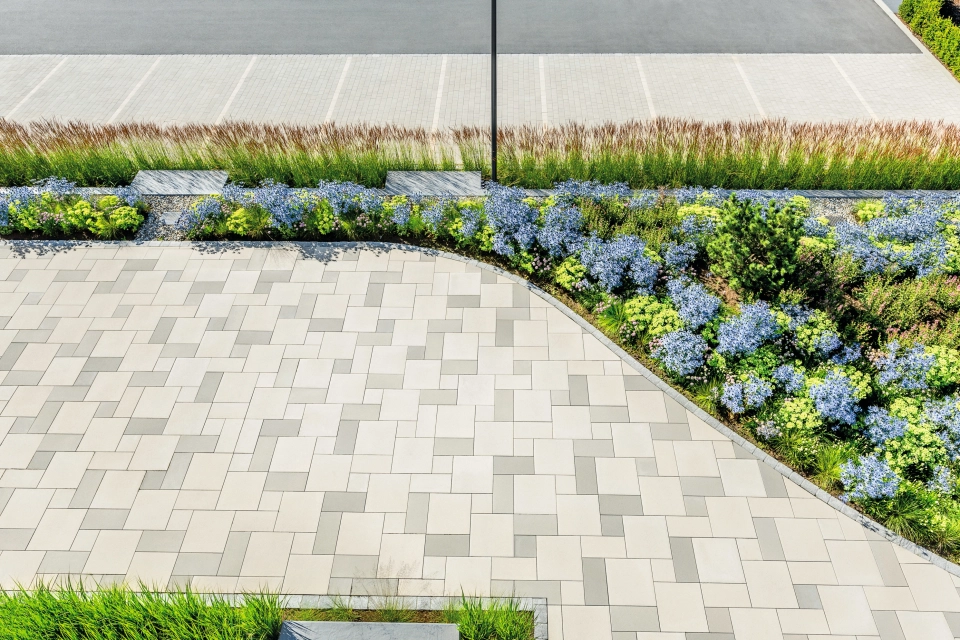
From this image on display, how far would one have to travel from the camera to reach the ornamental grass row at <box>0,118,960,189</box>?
10.7 meters

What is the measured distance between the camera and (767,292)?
325 inches

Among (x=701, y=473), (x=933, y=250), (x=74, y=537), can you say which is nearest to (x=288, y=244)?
(x=74, y=537)

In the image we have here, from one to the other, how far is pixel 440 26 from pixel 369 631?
14.5m

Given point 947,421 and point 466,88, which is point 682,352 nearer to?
point 947,421

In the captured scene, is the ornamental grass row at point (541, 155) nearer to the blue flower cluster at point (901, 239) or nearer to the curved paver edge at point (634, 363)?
the blue flower cluster at point (901, 239)

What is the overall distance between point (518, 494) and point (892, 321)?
5017 mm

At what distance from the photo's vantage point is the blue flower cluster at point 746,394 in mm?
7191

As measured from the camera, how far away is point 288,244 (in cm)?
967

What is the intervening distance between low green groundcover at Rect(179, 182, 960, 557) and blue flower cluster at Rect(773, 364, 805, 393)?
0.02m

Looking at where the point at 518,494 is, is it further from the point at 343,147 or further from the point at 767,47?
the point at 767,47

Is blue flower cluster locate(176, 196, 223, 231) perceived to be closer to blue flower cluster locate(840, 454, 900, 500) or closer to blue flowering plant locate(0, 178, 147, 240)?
blue flowering plant locate(0, 178, 147, 240)

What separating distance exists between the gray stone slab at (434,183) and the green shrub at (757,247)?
12.9 feet

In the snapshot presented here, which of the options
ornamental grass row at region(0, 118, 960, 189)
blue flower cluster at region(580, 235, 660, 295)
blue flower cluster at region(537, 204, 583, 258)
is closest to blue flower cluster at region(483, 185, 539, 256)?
blue flower cluster at region(537, 204, 583, 258)

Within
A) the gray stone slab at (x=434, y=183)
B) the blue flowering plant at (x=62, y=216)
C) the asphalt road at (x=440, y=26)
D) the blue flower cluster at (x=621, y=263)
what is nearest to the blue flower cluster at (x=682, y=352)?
the blue flower cluster at (x=621, y=263)
